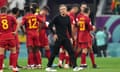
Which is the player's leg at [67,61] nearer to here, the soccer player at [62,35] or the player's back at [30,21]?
the player's back at [30,21]

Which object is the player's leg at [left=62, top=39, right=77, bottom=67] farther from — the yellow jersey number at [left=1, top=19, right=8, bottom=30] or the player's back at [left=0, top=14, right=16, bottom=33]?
the yellow jersey number at [left=1, top=19, right=8, bottom=30]

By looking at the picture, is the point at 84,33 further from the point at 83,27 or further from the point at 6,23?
the point at 6,23

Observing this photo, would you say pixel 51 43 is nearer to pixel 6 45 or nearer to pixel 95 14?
pixel 95 14

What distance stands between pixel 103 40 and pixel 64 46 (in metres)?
15.0

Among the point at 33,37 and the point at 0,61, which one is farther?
the point at 33,37

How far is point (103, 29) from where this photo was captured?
3728 cm

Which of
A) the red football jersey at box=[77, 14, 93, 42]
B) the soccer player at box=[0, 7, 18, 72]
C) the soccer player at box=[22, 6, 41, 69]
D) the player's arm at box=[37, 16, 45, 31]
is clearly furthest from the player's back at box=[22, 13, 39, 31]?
the soccer player at box=[0, 7, 18, 72]

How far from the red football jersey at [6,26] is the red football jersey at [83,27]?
3.59 m

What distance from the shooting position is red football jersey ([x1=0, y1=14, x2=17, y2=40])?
67.6 feet

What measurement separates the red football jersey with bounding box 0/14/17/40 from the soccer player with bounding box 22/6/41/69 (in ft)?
9.68

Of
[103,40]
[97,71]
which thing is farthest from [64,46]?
[103,40]

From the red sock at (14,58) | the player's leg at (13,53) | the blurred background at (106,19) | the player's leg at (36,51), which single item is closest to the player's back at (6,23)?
the player's leg at (13,53)

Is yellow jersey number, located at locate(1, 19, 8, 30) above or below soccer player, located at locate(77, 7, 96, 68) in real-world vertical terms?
above

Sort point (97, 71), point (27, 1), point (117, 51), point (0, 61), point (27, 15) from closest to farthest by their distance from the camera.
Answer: point (0, 61), point (97, 71), point (27, 15), point (117, 51), point (27, 1)
